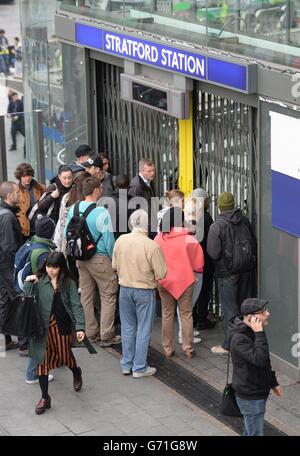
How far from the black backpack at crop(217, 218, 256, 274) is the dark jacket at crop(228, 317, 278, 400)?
241 centimetres

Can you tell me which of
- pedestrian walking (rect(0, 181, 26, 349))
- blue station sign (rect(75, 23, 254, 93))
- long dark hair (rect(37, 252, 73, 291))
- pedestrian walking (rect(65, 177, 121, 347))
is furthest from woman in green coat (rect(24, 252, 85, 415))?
blue station sign (rect(75, 23, 254, 93))

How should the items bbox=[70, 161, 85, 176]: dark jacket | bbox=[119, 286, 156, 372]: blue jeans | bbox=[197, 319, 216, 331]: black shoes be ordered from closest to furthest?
bbox=[119, 286, 156, 372]: blue jeans, bbox=[197, 319, 216, 331]: black shoes, bbox=[70, 161, 85, 176]: dark jacket

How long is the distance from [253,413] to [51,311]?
89.0 inches

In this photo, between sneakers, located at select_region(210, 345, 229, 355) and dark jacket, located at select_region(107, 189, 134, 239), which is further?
dark jacket, located at select_region(107, 189, 134, 239)

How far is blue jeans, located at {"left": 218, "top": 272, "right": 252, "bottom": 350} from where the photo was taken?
11188 millimetres

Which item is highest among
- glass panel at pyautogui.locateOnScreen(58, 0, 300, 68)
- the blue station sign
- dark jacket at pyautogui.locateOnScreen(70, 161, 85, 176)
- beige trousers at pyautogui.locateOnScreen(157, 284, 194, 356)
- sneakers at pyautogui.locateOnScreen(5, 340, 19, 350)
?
glass panel at pyautogui.locateOnScreen(58, 0, 300, 68)

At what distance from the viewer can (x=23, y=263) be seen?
35.1 feet

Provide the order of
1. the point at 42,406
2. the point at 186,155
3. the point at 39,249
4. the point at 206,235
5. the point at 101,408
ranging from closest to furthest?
the point at 42,406, the point at 101,408, the point at 39,249, the point at 206,235, the point at 186,155

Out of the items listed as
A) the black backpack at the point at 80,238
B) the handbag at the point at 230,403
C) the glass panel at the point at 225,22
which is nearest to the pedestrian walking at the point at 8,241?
the black backpack at the point at 80,238

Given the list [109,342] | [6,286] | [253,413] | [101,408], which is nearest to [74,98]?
[6,286]

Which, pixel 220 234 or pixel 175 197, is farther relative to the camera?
pixel 175 197

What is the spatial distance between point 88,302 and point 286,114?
2956 millimetres

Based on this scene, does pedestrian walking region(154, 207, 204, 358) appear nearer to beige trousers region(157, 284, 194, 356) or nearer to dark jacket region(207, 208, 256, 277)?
beige trousers region(157, 284, 194, 356)

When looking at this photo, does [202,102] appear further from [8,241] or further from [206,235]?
[8,241]
